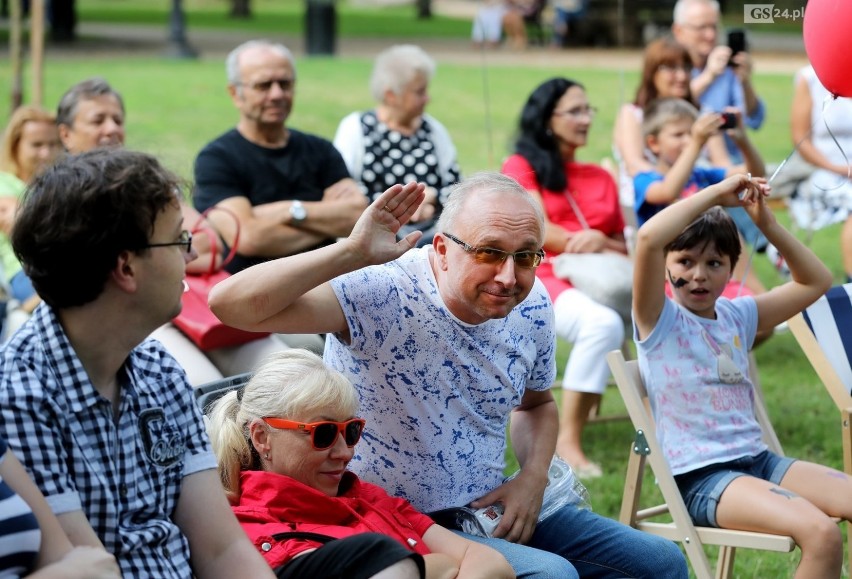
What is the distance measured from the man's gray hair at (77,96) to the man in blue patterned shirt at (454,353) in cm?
298

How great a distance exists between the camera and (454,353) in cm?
319

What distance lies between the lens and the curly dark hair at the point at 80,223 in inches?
87.6

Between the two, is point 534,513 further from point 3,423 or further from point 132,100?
point 132,100

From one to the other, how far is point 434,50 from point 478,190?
2201 centimetres

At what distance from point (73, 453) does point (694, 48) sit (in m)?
6.63

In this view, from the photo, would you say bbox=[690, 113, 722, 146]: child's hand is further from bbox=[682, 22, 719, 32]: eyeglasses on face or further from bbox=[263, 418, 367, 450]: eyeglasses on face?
bbox=[263, 418, 367, 450]: eyeglasses on face

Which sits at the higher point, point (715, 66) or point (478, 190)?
point (715, 66)

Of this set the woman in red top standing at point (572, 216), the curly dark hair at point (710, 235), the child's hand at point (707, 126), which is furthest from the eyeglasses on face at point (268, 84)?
the curly dark hair at point (710, 235)

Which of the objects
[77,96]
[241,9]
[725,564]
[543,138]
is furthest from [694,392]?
[241,9]

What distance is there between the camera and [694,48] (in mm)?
8094

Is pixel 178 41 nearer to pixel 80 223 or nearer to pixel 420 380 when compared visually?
pixel 420 380

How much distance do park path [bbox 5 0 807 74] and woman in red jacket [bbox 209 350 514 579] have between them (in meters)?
17.8

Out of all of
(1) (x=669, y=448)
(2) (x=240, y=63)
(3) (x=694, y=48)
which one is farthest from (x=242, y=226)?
(3) (x=694, y=48)

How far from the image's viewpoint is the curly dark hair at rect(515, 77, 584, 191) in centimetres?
598
